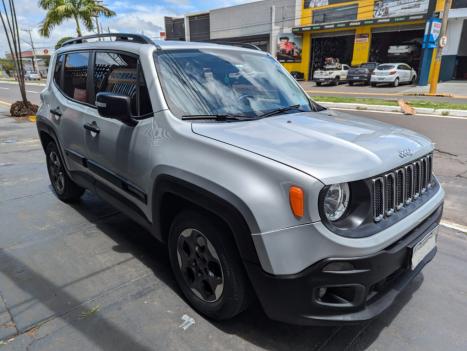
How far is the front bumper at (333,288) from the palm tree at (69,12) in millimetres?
20767

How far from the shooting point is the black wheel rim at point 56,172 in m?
4.59

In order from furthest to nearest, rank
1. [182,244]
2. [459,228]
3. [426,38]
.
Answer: [426,38], [459,228], [182,244]

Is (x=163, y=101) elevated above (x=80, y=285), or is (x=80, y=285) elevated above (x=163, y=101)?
(x=163, y=101)

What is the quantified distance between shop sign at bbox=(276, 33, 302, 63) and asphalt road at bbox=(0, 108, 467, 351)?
120ft

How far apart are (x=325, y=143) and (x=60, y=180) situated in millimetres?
3740

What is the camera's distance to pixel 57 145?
432cm

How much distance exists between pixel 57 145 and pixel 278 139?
3143 millimetres

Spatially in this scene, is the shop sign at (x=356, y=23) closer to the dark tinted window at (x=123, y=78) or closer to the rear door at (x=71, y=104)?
the rear door at (x=71, y=104)

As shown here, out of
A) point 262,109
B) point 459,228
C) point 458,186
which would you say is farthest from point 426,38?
point 262,109

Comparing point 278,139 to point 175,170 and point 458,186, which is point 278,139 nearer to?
point 175,170

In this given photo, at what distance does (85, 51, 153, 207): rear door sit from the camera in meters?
2.79

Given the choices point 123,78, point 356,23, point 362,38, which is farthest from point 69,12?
point 362,38

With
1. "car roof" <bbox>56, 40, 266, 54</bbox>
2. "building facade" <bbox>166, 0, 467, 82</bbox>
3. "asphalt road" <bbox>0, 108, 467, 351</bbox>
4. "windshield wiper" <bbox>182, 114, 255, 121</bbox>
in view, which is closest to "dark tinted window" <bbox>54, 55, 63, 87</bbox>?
"car roof" <bbox>56, 40, 266, 54</bbox>

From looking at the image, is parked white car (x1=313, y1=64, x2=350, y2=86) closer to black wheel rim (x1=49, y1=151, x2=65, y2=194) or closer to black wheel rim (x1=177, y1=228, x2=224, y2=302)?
black wheel rim (x1=49, y1=151, x2=65, y2=194)
